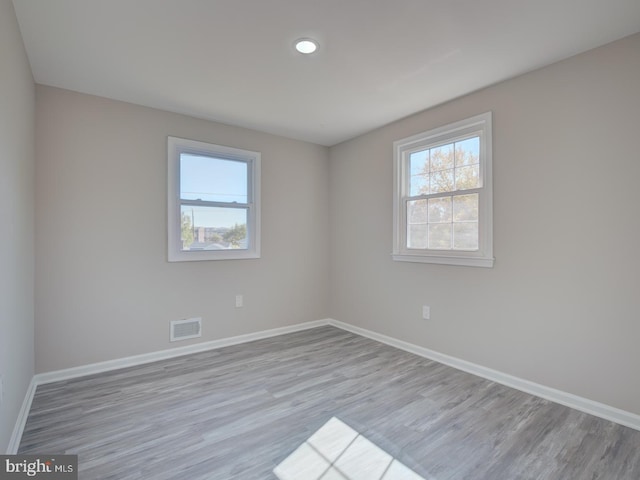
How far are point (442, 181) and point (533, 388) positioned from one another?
76.9 inches

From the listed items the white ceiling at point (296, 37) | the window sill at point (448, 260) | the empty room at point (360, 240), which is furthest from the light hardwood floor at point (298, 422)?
the white ceiling at point (296, 37)

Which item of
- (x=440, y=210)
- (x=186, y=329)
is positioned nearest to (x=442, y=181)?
(x=440, y=210)

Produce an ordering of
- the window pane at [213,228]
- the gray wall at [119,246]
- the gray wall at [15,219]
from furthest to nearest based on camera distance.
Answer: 1. the window pane at [213,228]
2. the gray wall at [119,246]
3. the gray wall at [15,219]

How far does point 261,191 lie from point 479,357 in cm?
293

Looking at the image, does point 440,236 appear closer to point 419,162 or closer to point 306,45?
point 419,162

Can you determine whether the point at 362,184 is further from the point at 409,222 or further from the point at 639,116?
the point at 639,116

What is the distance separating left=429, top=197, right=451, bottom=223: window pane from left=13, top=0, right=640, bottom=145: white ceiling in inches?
37.7

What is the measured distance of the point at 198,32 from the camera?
2.05 metres

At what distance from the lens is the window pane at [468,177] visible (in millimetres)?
2963

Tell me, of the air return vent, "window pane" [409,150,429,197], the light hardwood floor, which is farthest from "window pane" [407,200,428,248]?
the air return vent

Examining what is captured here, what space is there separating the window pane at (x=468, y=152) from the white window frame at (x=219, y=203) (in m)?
2.26

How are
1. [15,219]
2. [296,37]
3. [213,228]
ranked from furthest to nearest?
[213,228] < [296,37] < [15,219]

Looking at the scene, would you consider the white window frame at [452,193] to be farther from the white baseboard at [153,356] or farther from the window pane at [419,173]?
the white baseboard at [153,356]

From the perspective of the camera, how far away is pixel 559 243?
239 cm
